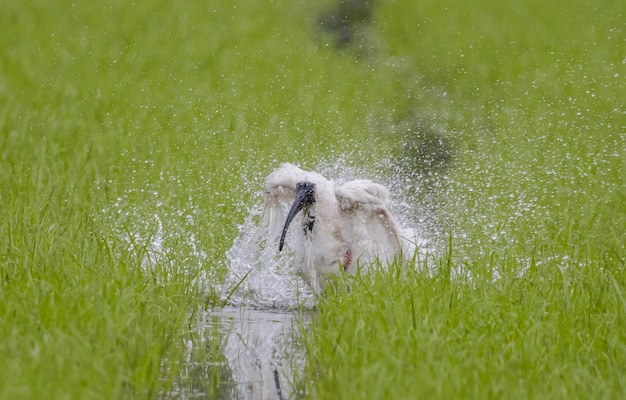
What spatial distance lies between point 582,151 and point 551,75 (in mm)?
3928

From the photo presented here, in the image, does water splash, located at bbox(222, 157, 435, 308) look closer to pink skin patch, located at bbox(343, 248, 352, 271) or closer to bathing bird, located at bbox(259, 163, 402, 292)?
bathing bird, located at bbox(259, 163, 402, 292)

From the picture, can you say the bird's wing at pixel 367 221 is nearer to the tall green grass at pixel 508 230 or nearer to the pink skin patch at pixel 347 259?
the pink skin patch at pixel 347 259

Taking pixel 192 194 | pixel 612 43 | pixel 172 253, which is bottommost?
pixel 172 253

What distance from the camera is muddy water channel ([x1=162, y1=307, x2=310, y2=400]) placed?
5.65 m

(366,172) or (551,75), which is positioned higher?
(551,75)

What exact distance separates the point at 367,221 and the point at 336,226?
24 centimetres

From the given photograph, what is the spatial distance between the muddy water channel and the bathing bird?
0.56 m

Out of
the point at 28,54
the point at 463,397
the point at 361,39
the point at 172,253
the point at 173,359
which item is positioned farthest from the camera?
the point at 361,39

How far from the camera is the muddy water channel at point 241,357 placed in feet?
18.5

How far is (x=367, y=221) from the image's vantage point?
327 inches

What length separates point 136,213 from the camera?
935 centimetres

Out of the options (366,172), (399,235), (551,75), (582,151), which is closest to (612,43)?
(551,75)

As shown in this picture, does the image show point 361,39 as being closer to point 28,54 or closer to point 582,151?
point 28,54

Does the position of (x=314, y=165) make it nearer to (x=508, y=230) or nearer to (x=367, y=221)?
(x=508, y=230)
